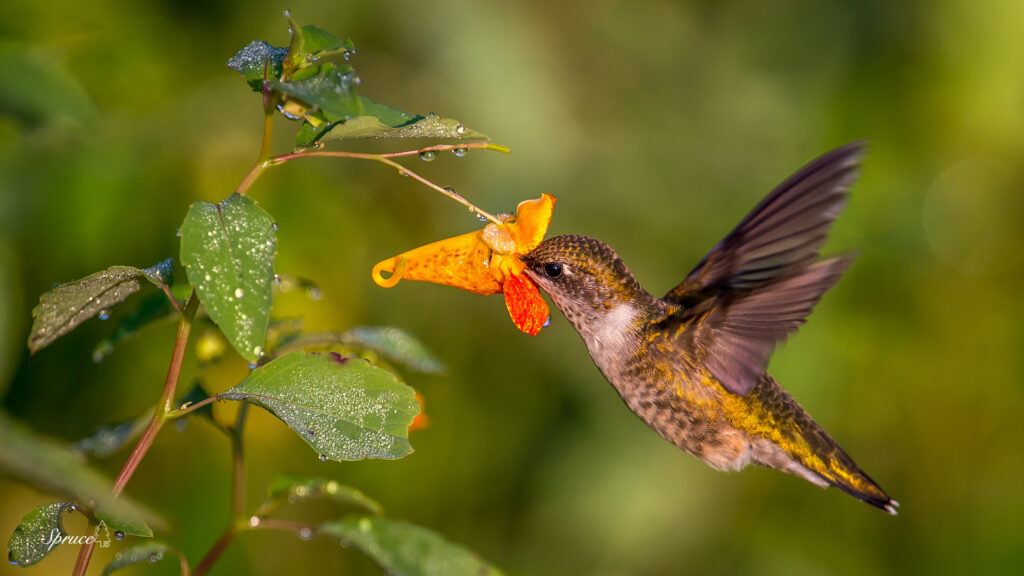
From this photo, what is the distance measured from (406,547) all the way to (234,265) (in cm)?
67

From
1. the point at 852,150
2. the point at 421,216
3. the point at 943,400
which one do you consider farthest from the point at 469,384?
the point at 852,150

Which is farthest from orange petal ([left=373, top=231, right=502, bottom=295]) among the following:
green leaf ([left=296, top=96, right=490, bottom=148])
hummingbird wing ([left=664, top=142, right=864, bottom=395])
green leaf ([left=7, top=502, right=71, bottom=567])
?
green leaf ([left=7, top=502, right=71, bottom=567])

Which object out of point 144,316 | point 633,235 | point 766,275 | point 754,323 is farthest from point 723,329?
point 633,235

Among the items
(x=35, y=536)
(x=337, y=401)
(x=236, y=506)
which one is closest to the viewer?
(x=35, y=536)

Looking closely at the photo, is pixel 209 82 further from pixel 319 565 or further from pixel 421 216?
pixel 319 565

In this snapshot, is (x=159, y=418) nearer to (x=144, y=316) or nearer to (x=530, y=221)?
(x=144, y=316)

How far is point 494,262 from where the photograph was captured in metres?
1.52

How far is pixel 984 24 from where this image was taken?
3.07 meters

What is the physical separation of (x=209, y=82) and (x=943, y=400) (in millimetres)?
2740

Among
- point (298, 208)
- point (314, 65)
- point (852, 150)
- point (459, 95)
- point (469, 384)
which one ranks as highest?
point (852, 150)

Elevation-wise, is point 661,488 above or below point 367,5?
below

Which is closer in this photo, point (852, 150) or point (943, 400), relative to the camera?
point (852, 150)

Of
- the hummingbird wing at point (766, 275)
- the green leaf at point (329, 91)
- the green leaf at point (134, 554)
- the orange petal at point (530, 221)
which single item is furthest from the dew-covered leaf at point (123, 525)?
the hummingbird wing at point (766, 275)

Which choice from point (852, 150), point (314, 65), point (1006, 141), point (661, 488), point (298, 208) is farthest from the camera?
point (1006, 141)
